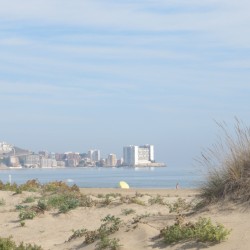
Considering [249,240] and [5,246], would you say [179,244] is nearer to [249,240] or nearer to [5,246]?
[249,240]

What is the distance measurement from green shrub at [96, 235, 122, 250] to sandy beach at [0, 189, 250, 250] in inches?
4.0

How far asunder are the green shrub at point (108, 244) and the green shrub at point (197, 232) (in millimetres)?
761

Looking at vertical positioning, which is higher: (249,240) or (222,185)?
(222,185)

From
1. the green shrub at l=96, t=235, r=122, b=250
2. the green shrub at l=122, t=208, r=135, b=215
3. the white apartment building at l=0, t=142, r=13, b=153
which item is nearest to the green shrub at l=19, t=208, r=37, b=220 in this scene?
the green shrub at l=122, t=208, r=135, b=215

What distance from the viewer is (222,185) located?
12633mm

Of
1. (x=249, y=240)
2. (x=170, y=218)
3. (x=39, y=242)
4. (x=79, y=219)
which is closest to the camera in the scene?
(x=249, y=240)

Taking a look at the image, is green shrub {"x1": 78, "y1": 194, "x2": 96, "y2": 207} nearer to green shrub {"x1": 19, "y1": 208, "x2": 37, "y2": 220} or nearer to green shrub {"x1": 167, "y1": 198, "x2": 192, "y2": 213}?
green shrub {"x1": 19, "y1": 208, "x2": 37, "y2": 220}

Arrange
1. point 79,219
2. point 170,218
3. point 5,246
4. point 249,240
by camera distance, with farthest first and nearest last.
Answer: point 79,219
point 170,218
point 5,246
point 249,240

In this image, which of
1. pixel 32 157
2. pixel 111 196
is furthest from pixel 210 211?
pixel 32 157

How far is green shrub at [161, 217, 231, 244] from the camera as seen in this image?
11.1 metres

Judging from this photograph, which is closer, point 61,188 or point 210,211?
point 210,211

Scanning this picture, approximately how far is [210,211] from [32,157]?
358 feet

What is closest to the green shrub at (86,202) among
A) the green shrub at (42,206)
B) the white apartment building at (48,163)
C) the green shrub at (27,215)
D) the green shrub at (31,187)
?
the green shrub at (42,206)

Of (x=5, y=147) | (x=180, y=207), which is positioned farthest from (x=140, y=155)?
(x=180, y=207)
